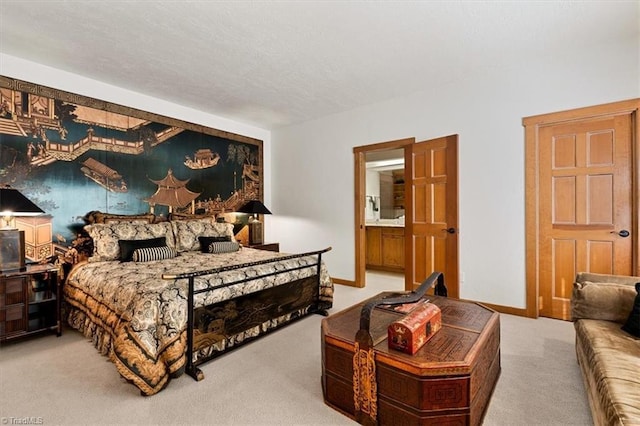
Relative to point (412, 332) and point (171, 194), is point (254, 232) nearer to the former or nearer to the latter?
point (171, 194)

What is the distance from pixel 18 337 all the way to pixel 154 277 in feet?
5.18

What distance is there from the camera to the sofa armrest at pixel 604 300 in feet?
6.65

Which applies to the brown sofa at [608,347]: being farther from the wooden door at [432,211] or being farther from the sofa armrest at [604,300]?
the wooden door at [432,211]

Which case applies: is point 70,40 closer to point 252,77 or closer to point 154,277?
point 252,77

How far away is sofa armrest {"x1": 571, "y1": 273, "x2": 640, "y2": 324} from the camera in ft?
6.65

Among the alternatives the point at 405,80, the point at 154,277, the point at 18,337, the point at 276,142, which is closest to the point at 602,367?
the point at 154,277

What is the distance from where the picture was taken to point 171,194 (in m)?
4.47

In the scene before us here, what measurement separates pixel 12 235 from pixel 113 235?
0.80 m

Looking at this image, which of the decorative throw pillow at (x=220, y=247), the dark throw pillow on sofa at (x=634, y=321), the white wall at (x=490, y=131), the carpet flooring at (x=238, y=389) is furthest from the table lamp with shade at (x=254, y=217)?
the dark throw pillow on sofa at (x=634, y=321)

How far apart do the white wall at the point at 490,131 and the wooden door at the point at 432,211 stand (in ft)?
0.55

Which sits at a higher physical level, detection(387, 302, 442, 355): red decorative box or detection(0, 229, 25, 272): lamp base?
detection(0, 229, 25, 272): lamp base

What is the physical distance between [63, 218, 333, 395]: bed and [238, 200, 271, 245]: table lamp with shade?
102 cm

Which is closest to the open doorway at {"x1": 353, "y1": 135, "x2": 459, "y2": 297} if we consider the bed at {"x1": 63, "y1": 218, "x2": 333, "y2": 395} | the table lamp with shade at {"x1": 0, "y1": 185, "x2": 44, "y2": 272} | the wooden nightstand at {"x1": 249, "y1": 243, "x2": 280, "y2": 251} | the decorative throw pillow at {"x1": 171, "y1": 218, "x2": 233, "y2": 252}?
the bed at {"x1": 63, "y1": 218, "x2": 333, "y2": 395}

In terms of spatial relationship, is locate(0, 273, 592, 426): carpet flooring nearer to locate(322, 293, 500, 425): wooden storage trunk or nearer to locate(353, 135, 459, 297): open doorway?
locate(322, 293, 500, 425): wooden storage trunk
